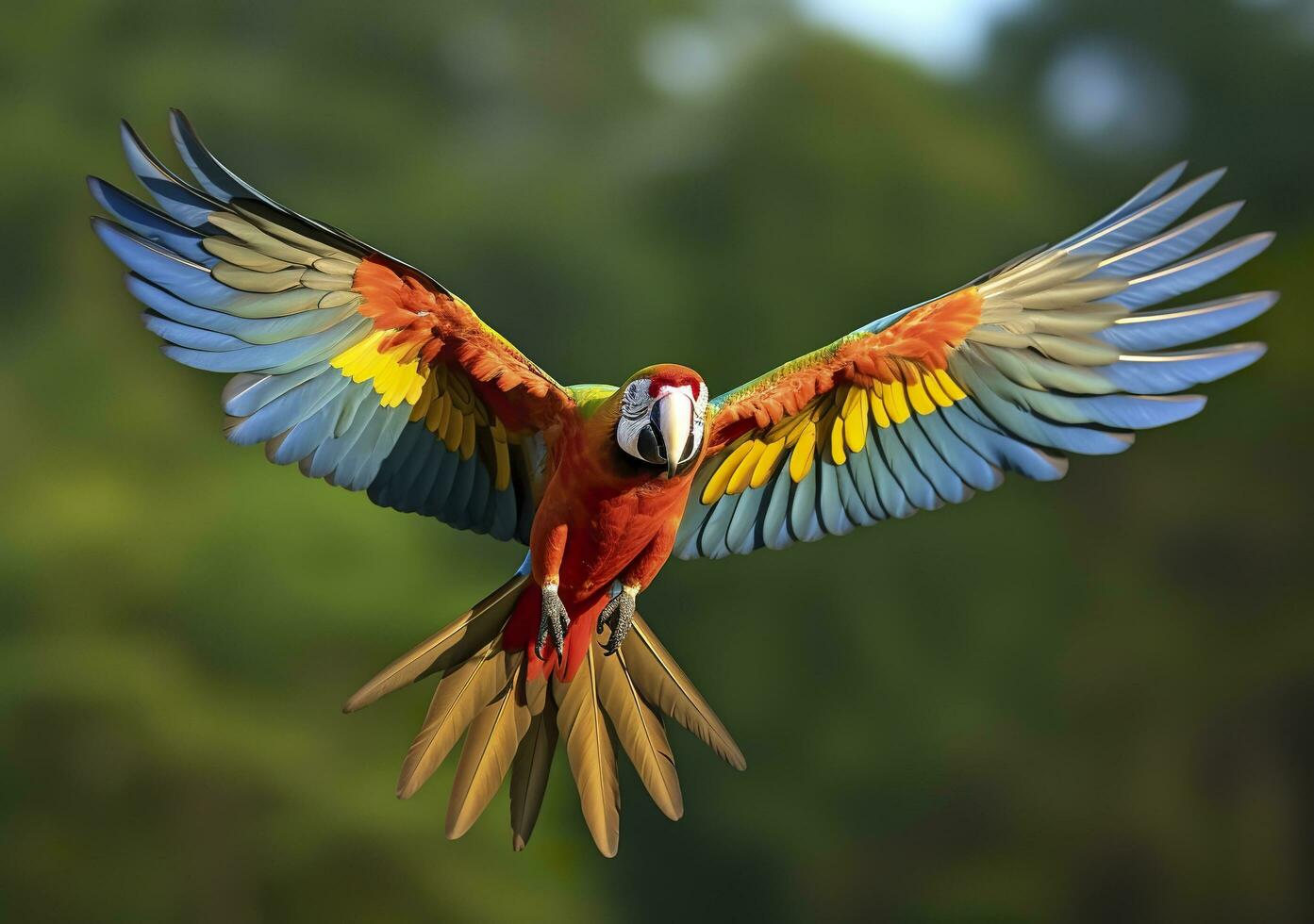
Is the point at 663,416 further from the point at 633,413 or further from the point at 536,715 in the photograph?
the point at 536,715

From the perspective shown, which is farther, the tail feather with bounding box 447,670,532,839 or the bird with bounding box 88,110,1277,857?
the tail feather with bounding box 447,670,532,839

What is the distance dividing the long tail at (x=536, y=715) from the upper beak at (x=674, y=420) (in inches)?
14.1

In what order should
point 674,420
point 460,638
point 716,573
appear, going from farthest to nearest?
point 716,573
point 460,638
point 674,420

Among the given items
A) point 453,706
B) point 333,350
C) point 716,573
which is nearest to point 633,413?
point 333,350

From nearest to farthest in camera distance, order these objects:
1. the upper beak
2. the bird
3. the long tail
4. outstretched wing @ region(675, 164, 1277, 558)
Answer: the upper beak
the bird
outstretched wing @ region(675, 164, 1277, 558)
the long tail

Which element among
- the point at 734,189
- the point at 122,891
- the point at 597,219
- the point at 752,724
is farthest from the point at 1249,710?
the point at 122,891

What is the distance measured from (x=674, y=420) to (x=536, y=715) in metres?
0.53

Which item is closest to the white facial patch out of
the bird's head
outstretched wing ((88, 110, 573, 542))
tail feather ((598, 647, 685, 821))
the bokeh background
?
the bird's head

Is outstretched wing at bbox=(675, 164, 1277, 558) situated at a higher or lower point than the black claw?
higher

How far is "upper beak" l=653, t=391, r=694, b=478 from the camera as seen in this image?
99 centimetres

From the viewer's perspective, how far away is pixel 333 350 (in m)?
1.21

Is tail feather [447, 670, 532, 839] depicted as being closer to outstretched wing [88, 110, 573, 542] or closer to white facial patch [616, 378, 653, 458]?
outstretched wing [88, 110, 573, 542]

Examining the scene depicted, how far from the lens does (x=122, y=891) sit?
3.37 m

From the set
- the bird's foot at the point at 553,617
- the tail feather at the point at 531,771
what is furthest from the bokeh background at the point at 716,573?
the bird's foot at the point at 553,617
